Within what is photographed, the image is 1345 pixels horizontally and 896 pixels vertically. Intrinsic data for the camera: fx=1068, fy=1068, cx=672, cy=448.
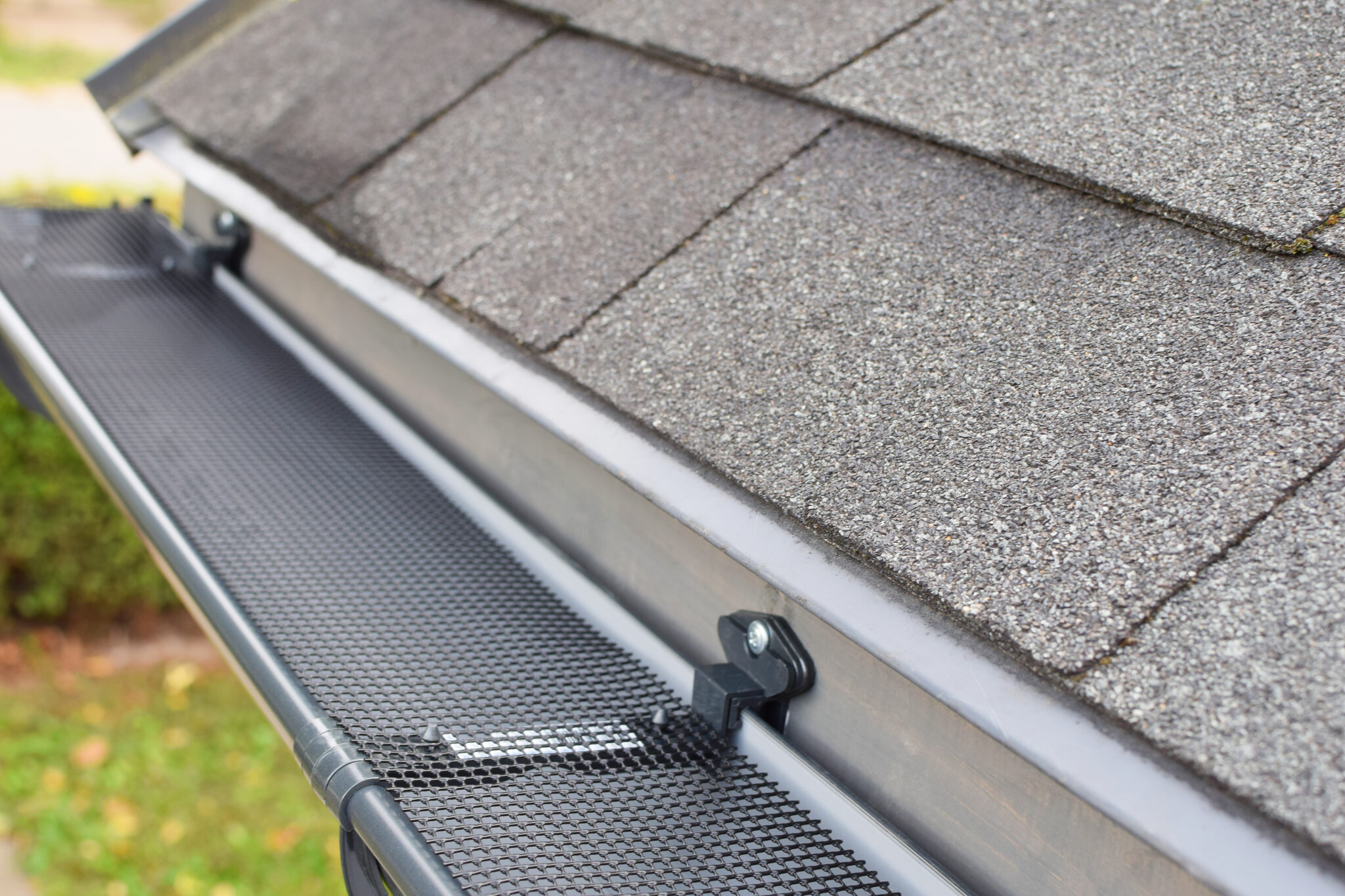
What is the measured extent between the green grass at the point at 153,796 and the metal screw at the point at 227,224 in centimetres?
267

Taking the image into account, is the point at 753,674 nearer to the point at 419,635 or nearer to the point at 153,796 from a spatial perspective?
the point at 419,635

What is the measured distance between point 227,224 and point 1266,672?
2.37 m

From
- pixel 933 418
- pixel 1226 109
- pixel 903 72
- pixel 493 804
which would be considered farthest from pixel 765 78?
pixel 493 804

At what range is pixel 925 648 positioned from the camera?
108 centimetres

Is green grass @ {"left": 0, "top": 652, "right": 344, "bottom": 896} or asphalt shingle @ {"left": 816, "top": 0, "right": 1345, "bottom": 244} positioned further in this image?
green grass @ {"left": 0, "top": 652, "right": 344, "bottom": 896}

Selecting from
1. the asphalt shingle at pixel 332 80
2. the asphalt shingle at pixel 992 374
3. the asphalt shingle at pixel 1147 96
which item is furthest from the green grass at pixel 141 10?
the asphalt shingle at pixel 992 374

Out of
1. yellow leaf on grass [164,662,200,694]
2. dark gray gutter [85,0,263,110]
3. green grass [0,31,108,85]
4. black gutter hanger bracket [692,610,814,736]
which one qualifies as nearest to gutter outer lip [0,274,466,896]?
black gutter hanger bracket [692,610,814,736]

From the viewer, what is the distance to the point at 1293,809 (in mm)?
830

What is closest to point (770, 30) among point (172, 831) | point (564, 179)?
point (564, 179)

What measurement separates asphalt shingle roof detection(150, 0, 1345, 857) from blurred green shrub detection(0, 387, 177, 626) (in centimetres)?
342

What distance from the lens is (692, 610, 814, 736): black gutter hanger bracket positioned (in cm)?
134

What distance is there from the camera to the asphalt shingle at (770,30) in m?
1.87

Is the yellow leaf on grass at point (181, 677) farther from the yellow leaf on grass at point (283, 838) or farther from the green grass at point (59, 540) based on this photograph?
the yellow leaf on grass at point (283, 838)

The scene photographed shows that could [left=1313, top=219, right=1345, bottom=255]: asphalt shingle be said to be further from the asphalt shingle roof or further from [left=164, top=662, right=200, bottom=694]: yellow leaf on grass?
[left=164, top=662, right=200, bottom=694]: yellow leaf on grass
